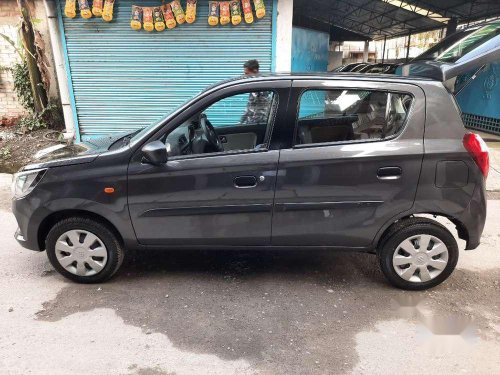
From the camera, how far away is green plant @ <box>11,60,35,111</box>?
27.5 ft

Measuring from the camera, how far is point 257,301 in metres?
3.22

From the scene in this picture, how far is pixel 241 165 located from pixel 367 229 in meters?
1.13

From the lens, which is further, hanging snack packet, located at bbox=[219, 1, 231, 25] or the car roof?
hanging snack packet, located at bbox=[219, 1, 231, 25]

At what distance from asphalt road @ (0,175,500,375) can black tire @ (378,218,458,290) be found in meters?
0.10

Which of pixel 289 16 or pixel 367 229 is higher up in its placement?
pixel 289 16

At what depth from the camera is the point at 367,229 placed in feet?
10.6

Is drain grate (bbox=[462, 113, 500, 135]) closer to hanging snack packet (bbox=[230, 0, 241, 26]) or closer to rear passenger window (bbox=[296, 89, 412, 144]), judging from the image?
hanging snack packet (bbox=[230, 0, 241, 26])

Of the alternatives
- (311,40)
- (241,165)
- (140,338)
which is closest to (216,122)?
(241,165)

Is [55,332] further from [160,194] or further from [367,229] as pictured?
Answer: [367,229]

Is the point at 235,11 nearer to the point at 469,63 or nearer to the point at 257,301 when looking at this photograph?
the point at 469,63

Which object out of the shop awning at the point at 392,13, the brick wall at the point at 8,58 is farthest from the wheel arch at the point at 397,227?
the shop awning at the point at 392,13

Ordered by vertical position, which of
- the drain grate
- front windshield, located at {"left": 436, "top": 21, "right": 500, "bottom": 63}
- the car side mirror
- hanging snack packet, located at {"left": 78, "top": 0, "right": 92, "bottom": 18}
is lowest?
the drain grate

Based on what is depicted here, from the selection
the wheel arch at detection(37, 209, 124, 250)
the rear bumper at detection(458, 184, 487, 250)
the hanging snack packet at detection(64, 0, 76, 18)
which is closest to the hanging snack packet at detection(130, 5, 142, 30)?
the hanging snack packet at detection(64, 0, 76, 18)

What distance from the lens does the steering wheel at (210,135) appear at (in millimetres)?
3430
